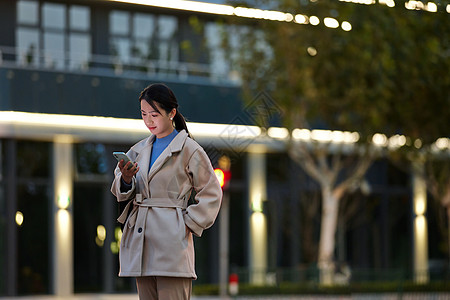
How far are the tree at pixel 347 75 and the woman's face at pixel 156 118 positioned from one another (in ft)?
44.3

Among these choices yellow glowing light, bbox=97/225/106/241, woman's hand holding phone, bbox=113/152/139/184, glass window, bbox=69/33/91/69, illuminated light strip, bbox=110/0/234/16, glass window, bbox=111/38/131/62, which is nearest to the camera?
woman's hand holding phone, bbox=113/152/139/184

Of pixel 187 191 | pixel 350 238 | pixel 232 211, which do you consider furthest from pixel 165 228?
pixel 350 238

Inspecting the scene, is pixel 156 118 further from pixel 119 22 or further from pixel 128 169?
pixel 119 22

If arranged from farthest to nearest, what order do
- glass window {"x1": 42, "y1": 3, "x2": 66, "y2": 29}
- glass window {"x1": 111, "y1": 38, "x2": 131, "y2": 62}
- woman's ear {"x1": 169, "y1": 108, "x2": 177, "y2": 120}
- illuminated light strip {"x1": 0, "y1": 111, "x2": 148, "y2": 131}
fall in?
glass window {"x1": 111, "y1": 38, "x2": 131, "y2": 62}
glass window {"x1": 42, "y1": 3, "x2": 66, "y2": 29}
illuminated light strip {"x1": 0, "y1": 111, "x2": 148, "y2": 131}
woman's ear {"x1": 169, "y1": 108, "x2": 177, "y2": 120}

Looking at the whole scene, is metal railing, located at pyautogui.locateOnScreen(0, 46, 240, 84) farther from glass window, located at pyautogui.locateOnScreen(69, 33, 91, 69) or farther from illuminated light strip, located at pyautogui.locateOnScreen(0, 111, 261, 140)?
illuminated light strip, located at pyautogui.locateOnScreen(0, 111, 261, 140)

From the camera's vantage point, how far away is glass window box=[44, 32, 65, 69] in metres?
22.7

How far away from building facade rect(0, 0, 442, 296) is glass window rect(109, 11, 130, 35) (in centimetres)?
3

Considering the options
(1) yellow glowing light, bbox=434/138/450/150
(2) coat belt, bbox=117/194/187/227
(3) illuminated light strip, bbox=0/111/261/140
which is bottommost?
(2) coat belt, bbox=117/194/187/227

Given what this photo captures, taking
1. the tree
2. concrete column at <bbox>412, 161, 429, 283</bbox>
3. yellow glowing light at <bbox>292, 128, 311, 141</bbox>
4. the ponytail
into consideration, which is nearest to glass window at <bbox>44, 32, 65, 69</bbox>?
the tree

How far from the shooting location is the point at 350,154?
27047mm

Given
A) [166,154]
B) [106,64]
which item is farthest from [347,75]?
[166,154]

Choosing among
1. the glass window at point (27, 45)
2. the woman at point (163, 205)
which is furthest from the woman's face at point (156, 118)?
the glass window at point (27, 45)

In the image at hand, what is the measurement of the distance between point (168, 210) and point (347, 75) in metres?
16.8

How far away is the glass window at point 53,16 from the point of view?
2372 centimetres
